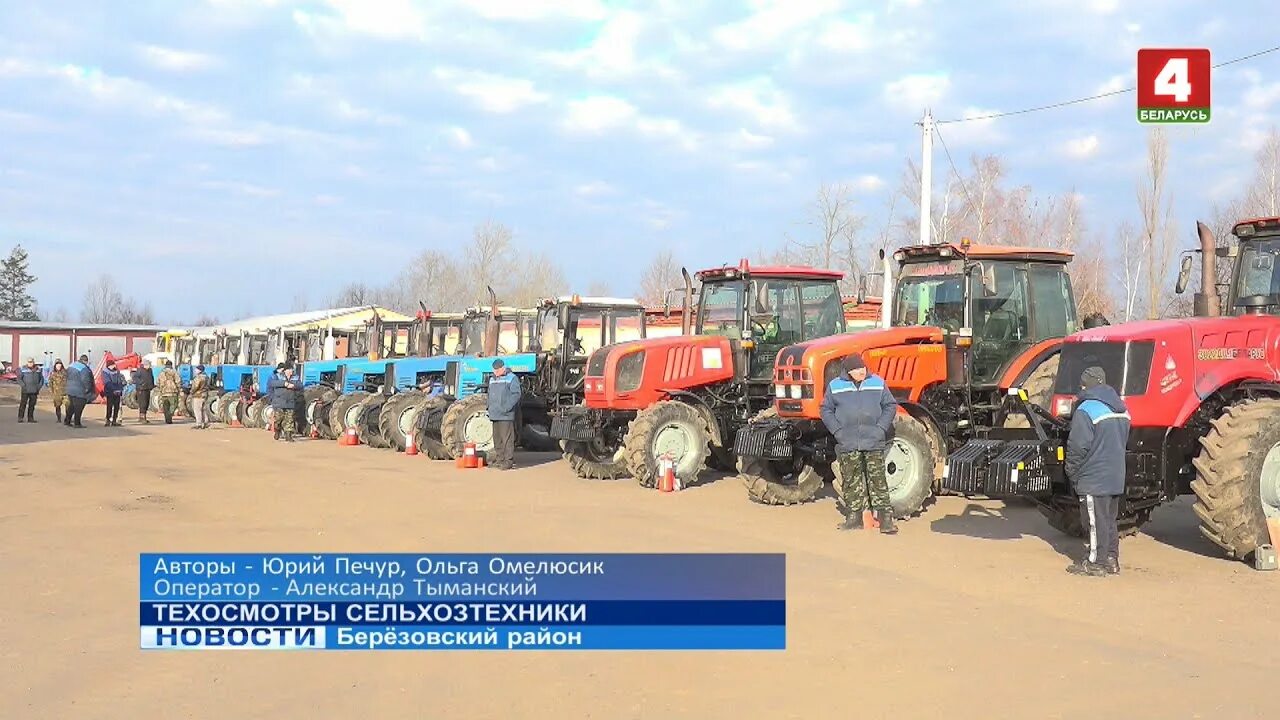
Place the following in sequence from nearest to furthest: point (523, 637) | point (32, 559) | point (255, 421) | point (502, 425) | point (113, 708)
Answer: point (113, 708)
point (523, 637)
point (32, 559)
point (502, 425)
point (255, 421)

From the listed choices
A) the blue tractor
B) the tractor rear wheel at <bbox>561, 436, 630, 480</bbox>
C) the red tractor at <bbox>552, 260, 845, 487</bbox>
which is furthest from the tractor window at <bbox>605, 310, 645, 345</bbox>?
the red tractor at <bbox>552, 260, 845, 487</bbox>

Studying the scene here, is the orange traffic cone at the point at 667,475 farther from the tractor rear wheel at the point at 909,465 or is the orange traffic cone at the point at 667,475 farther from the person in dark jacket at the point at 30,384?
the person in dark jacket at the point at 30,384

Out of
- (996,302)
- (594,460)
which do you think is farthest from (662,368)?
(996,302)

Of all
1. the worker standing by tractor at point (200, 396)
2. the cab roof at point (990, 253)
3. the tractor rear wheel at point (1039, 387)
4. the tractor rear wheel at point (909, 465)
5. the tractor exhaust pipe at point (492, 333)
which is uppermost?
the cab roof at point (990, 253)

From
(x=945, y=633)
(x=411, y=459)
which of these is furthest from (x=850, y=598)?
(x=411, y=459)

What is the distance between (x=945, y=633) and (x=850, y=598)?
995 millimetres

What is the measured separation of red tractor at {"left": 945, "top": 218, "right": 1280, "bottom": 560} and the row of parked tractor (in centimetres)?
2

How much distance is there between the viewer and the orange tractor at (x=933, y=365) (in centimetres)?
1121

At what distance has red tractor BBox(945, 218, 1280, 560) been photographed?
8359mm

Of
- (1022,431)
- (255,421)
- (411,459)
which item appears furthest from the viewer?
(255,421)

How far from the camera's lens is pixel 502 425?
16.3 m

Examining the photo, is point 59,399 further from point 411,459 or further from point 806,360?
point 806,360

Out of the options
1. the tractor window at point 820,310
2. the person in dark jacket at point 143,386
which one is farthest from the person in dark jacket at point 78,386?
the tractor window at point 820,310
